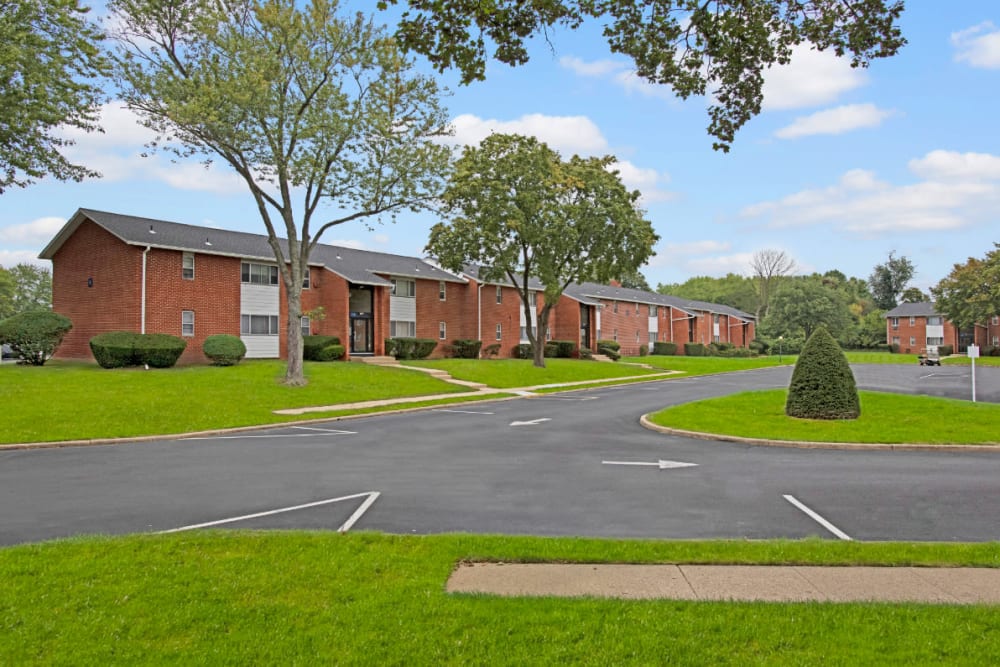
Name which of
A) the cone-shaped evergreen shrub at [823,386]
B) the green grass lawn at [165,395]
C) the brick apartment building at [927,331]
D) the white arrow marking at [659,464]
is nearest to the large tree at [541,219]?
the green grass lawn at [165,395]

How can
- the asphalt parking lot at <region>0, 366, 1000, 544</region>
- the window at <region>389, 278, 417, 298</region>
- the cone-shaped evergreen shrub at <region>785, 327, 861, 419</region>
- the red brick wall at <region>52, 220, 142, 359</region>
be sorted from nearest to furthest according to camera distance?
the asphalt parking lot at <region>0, 366, 1000, 544</region>
the cone-shaped evergreen shrub at <region>785, 327, 861, 419</region>
the red brick wall at <region>52, 220, 142, 359</region>
the window at <region>389, 278, 417, 298</region>

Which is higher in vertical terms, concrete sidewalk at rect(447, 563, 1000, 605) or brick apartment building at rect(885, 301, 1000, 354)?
brick apartment building at rect(885, 301, 1000, 354)

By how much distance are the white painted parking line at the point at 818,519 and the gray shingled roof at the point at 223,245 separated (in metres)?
29.3

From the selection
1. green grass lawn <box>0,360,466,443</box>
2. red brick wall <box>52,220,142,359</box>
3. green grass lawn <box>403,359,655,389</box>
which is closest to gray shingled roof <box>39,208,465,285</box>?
red brick wall <box>52,220,142,359</box>

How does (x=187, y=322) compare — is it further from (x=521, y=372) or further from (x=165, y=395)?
(x=521, y=372)

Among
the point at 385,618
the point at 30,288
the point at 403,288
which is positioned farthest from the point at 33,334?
the point at 30,288

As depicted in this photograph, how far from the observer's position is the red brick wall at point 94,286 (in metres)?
30.2

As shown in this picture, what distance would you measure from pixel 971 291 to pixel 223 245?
71.7 meters

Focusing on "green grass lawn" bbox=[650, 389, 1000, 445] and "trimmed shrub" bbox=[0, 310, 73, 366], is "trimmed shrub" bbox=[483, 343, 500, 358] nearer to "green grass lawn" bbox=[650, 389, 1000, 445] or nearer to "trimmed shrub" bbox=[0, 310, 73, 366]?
"trimmed shrub" bbox=[0, 310, 73, 366]

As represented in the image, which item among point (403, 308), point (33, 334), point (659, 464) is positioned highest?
point (403, 308)

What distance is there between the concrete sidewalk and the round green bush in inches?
1221

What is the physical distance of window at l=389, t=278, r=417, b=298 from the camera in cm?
4222

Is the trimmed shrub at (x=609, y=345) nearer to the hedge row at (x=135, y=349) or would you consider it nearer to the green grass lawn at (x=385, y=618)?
the hedge row at (x=135, y=349)

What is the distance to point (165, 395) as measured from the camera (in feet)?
69.9
